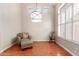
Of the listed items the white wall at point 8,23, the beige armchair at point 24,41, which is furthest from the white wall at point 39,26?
the white wall at point 8,23

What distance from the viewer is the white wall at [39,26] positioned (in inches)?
211

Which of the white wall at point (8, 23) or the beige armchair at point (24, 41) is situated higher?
the white wall at point (8, 23)

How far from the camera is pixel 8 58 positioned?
2031mm

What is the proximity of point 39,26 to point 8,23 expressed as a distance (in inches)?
55.9

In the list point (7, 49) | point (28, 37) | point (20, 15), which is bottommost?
point (7, 49)

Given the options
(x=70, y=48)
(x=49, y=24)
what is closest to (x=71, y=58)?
(x=70, y=48)

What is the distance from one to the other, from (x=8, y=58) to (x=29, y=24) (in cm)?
350

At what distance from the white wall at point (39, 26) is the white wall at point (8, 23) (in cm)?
31

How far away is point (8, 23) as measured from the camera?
4.95m

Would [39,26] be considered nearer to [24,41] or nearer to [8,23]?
[24,41]

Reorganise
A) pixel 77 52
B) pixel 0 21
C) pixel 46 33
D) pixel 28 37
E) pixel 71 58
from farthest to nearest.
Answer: pixel 46 33 → pixel 28 37 → pixel 0 21 → pixel 77 52 → pixel 71 58

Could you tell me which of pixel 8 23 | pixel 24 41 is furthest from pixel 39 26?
pixel 8 23

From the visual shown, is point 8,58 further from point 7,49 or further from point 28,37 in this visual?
point 28,37

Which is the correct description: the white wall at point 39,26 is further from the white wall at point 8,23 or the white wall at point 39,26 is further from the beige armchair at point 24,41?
the white wall at point 8,23
